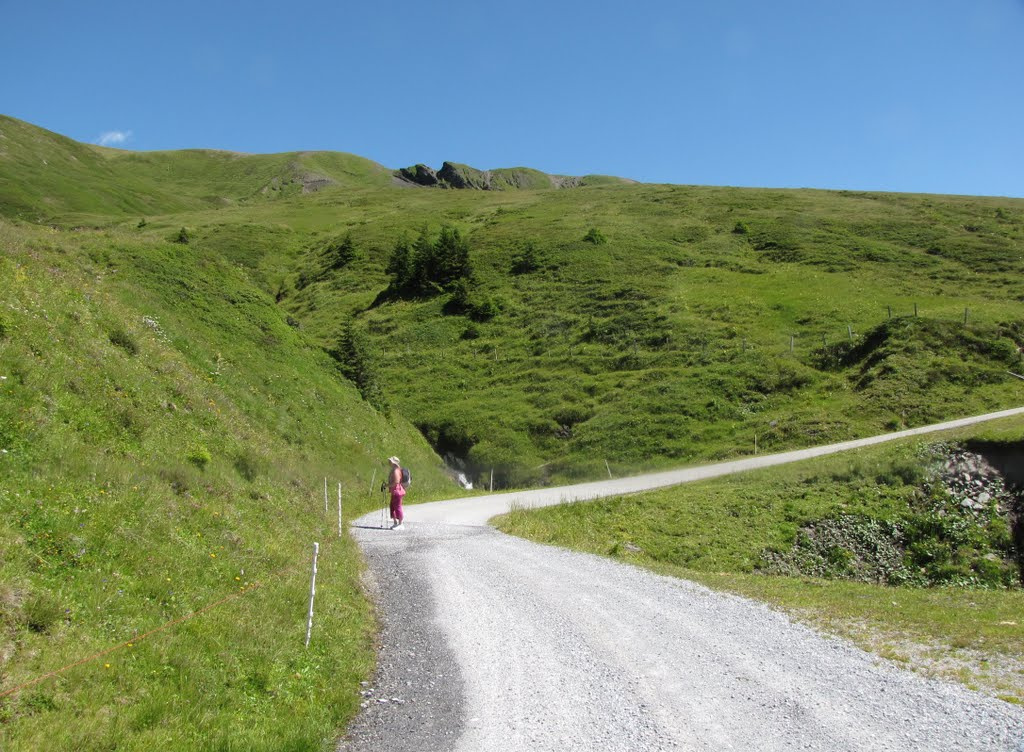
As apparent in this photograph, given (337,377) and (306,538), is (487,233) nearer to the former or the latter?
(337,377)

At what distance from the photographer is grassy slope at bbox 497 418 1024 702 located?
8766mm

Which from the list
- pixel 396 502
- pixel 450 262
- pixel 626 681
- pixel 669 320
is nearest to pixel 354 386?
pixel 396 502

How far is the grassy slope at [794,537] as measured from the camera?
345 inches

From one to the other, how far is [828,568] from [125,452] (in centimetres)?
1625

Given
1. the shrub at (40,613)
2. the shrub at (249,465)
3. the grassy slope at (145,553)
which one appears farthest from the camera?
the shrub at (249,465)

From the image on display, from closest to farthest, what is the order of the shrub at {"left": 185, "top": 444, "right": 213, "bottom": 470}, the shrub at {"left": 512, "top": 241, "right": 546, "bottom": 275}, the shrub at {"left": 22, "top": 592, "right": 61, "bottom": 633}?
the shrub at {"left": 22, "top": 592, "right": 61, "bottom": 633}
the shrub at {"left": 185, "top": 444, "right": 213, "bottom": 470}
the shrub at {"left": 512, "top": 241, "right": 546, "bottom": 275}

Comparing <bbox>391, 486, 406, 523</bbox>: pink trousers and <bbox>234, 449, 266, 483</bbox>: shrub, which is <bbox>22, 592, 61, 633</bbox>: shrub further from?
<bbox>391, 486, 406, 523</bbox>: pink trousers

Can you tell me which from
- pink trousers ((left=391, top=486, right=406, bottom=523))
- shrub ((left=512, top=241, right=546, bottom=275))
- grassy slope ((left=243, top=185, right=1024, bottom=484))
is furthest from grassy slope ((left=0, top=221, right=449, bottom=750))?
shrub ((left=512, top=241, right=546, bottom=275))

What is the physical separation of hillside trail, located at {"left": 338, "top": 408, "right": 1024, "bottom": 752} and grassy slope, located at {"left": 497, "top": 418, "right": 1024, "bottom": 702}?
857 millimetres

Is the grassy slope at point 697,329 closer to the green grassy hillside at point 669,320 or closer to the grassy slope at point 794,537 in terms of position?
the green grassy hillside at point 669,320

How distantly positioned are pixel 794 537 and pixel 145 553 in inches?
633

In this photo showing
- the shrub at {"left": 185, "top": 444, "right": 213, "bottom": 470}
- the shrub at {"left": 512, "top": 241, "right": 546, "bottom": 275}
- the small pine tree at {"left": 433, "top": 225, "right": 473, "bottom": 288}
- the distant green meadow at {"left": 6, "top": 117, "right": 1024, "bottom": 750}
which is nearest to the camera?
the distant green meadow at {"left": 6, "top": 117, "right": 1024, "bottom": 750}

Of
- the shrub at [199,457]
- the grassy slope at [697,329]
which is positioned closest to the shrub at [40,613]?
the shrub at [199,457]

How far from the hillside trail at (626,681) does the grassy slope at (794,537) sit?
33.7 inches
